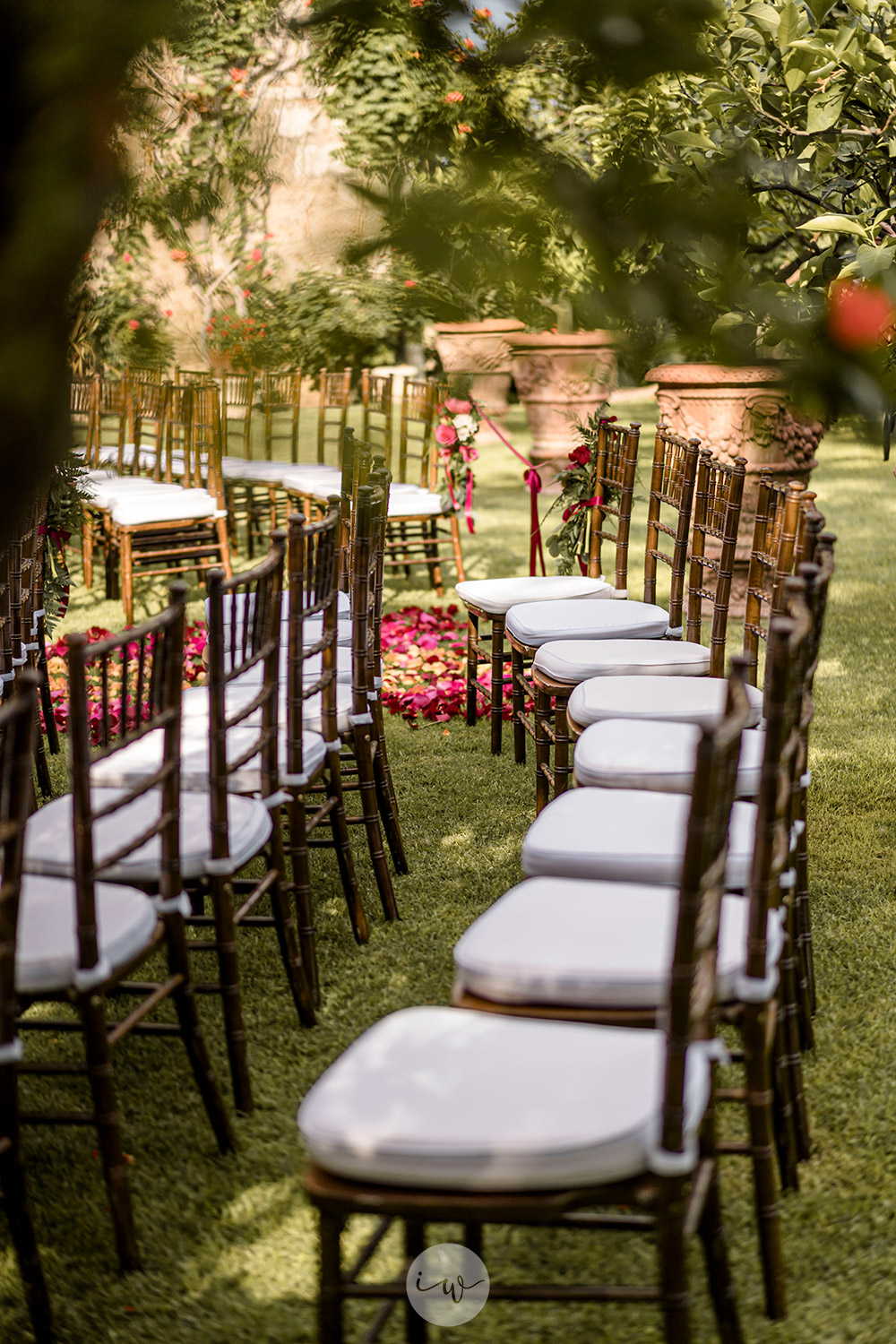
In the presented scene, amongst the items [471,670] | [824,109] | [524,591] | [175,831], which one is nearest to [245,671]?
[175,831]

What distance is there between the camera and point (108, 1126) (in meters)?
1.81

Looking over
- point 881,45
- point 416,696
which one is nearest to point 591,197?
Answer: point 881,45

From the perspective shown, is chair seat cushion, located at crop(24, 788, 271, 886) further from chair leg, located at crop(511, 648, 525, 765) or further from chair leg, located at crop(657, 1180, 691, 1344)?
chair leg, located at crop(511, 648, 525, 765)

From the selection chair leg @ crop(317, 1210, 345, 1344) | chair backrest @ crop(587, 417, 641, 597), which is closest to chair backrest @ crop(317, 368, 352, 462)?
chair backrest @ crop(587, 417, 641, 597)

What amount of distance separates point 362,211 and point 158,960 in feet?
7.96

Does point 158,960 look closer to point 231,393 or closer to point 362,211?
point 362,211

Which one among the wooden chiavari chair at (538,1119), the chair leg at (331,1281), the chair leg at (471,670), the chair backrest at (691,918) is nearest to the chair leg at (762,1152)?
the wooden chiavari chair at (538,1119)

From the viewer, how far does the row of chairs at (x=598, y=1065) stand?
4.25 ft

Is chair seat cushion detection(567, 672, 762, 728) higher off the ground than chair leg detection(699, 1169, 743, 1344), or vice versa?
chair seat cushion detection(567, 672, 762, 728)

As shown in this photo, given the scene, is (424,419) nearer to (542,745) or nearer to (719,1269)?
(542,745)

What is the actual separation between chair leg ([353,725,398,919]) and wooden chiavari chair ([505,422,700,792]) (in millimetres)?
563

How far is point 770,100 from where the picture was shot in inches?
47.1

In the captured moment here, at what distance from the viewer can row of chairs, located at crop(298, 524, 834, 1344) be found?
1297mm

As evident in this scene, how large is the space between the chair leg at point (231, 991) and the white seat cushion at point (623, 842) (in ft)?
1.82
